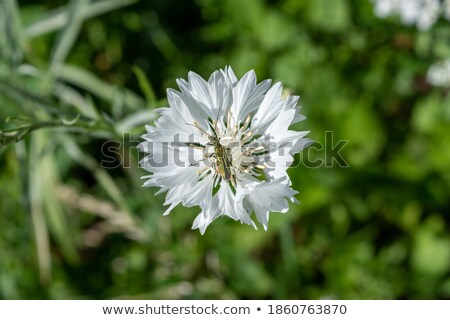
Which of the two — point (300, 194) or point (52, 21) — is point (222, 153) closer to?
point (300, 194)

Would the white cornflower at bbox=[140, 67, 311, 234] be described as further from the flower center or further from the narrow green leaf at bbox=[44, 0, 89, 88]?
the narrow green leaf at bbox=[44, 0, 89, 88]

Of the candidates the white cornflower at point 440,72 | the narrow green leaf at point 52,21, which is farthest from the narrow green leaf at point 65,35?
the white cornflower at point 440,72

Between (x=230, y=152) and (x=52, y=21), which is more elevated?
(x=52, y=21)

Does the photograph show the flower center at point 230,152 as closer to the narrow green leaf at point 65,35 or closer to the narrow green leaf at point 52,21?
the narrow green leaf at point 65,35

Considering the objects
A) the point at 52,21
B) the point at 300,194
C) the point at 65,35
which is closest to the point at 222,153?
the point at 65,35

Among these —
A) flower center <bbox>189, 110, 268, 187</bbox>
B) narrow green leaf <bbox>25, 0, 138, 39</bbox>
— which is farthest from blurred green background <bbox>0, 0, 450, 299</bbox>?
flower center <bbox>189, 110, 268, 187</bbox>

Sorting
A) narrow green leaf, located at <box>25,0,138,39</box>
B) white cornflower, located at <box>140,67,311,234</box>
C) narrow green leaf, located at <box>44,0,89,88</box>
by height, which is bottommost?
white cornflower, located at <box>140,67,311,234</box>
